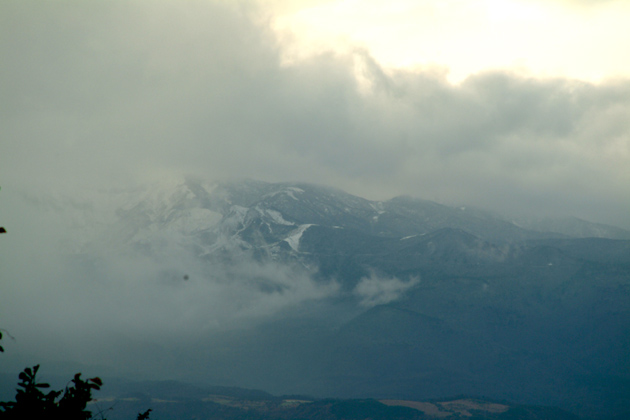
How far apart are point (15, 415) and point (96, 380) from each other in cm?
366

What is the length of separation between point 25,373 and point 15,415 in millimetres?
1661

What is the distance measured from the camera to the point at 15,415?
24.5m

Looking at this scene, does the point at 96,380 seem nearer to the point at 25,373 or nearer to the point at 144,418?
the point at 25,373

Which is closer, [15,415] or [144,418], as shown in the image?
[15,415]

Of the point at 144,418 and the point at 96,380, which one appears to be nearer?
the point at 96,380

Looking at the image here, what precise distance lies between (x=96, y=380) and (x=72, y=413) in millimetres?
2697

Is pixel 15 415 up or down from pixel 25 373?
down

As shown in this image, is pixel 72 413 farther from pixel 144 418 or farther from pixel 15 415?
pixel 144 418

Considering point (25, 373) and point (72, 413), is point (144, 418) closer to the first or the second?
point (72, 413)

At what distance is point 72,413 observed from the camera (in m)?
25.5

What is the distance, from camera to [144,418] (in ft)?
95.2

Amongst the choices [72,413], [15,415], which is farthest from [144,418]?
[15,415]

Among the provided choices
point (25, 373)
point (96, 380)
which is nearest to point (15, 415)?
point (25, 373)

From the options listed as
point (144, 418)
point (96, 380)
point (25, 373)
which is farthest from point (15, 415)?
point (144, 418)
